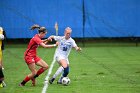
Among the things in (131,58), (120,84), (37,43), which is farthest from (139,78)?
(131,58)

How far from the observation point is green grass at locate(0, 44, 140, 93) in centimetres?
1465

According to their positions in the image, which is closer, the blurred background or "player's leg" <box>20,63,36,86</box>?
"player's leg" <box>20,63,36,86</box>

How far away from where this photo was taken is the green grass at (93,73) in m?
14.6

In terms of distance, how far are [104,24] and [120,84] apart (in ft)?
60.9

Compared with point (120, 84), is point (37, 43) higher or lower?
higher

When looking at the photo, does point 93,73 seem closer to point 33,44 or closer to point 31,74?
point 31,74

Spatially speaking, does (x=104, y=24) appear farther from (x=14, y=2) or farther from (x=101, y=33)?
(x=14, y=2)

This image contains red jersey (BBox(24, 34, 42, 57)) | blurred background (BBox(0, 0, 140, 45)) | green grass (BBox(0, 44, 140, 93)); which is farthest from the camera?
blurred background (BBox(0, 0, 140, 45))

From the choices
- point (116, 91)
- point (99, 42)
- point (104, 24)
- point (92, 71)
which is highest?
point (116, 91)

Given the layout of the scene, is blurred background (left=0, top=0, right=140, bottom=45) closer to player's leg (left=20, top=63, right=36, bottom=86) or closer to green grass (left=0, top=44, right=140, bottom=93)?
green grass (left=0, top=44, right=140, bottom=93)

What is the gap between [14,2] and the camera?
1342 inches

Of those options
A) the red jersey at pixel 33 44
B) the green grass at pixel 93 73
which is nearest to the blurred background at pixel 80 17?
the green grass at pixel 93 73

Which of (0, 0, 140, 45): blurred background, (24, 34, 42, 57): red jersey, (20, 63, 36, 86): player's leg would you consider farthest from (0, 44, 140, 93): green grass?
(0, 0, 140, 45): blurred background

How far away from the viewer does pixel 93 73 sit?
62.1 feet
